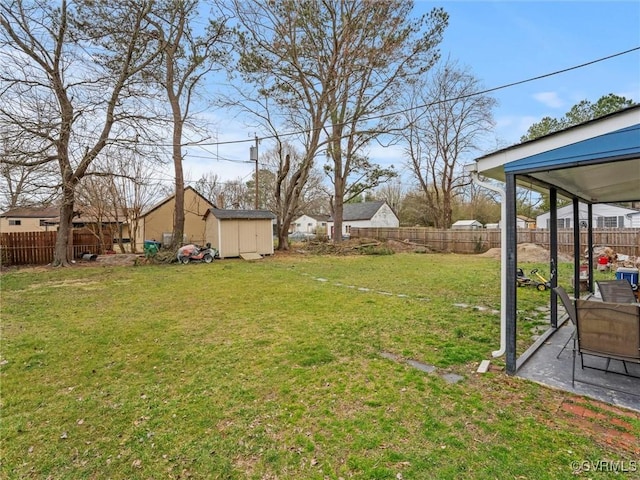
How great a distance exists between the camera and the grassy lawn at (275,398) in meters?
2.08

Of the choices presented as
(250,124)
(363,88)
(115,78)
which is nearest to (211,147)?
(115,78)

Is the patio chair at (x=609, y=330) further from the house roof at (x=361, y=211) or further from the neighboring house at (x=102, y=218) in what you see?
the house roof at (x=361, y=211)

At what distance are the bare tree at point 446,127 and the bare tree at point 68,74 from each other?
13636 mm

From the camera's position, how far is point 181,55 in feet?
44.5

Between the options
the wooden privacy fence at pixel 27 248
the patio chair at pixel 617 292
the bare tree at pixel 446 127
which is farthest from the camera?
the bare tree at pixel 446 127

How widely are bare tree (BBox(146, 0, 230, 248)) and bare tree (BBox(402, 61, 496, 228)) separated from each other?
1056 centimetres

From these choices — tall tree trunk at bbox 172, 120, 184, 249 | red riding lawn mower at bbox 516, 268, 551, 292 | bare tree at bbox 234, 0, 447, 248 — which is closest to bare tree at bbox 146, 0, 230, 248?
tall tree trunk at bbox 172, 120, 184, 249

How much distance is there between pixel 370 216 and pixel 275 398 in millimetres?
32135

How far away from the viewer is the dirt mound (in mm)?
13483

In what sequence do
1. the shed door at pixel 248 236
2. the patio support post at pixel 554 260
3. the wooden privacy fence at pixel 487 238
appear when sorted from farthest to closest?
the shed door at pixel 248 236 < the wooden privacy fence at pixel 487 238 < the patio support post at pixel 554 260

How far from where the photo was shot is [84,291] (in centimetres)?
763

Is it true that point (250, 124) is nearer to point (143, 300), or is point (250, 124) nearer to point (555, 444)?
point (143, 300)

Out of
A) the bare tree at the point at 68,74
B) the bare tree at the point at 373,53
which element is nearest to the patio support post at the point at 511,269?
the bare tree at the point at 373,53

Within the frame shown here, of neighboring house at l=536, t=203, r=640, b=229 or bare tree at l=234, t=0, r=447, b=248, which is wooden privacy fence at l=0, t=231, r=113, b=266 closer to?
bare tree at l=234, t=0, r=447, b=248
